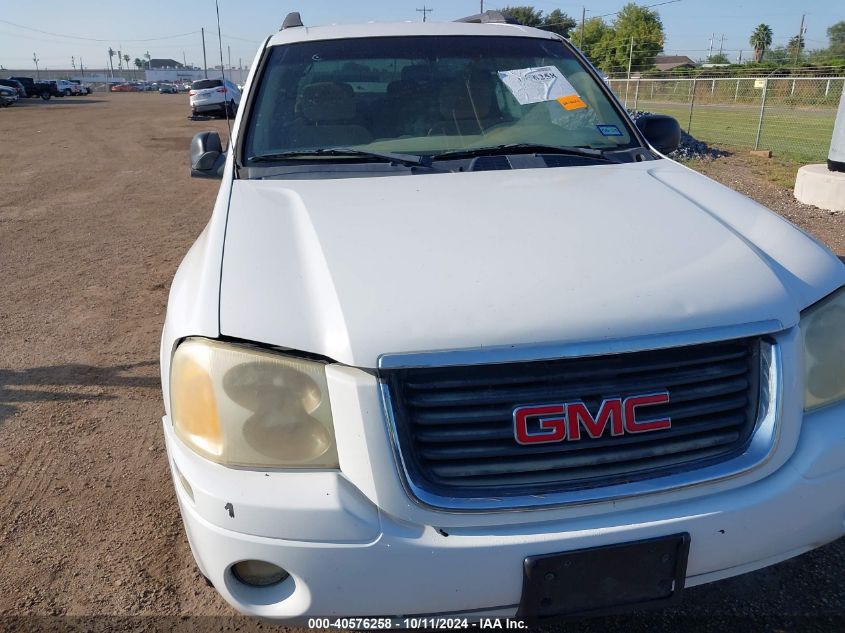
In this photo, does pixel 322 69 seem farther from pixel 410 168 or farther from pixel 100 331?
pixel 100 331

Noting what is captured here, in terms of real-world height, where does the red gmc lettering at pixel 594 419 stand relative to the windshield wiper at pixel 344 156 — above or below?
below

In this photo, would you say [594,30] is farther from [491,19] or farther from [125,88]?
[491,19]

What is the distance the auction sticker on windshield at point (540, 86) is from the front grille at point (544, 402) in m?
1.80

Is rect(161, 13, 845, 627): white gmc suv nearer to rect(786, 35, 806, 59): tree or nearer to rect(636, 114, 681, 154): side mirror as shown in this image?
rect(636, 114, 681, 154): side mirror

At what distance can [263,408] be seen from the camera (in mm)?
1703

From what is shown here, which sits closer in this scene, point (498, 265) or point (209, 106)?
point (498, 265)

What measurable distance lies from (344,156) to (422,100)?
0.56m

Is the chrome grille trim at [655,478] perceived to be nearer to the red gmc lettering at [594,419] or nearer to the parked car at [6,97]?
the red gmc lettering at [594,419]

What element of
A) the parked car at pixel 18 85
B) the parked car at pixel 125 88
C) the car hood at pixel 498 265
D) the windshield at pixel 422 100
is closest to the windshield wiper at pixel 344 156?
the windshield at pixel 422 100

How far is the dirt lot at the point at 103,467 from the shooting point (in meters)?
2.30

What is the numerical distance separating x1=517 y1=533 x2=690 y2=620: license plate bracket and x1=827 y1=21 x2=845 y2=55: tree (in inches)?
2520

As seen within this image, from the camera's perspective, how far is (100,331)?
468 centimetres

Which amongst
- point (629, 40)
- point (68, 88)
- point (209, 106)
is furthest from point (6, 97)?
point (629, 40)

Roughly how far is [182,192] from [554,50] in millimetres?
7890
